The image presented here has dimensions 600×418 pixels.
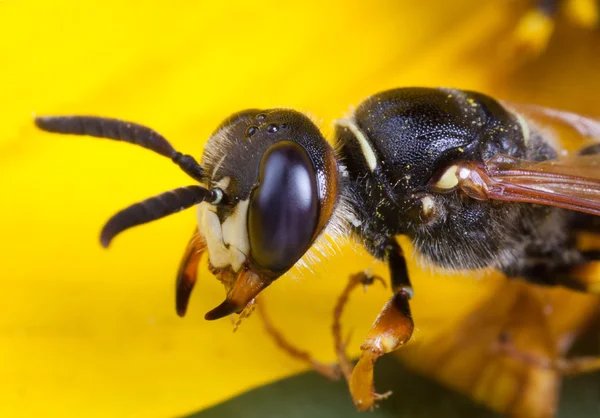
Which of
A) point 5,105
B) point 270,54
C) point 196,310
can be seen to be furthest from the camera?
point 270,54

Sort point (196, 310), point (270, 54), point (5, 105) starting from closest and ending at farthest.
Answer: point (196, 310) → point (5, 105) → point (270, 54)

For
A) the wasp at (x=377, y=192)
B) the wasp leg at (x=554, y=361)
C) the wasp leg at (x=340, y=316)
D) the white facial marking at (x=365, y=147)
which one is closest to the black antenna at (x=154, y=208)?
the wasp at (x=377, y=192)

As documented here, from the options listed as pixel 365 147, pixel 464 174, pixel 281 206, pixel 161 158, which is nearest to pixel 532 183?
pixel 464 174

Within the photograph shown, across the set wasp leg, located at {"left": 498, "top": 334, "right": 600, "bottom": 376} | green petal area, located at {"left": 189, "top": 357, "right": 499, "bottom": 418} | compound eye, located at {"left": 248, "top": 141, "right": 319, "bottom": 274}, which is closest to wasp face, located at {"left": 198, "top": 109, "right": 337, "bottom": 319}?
compound eye, located at {"left": 248, "top": 141, "right": 319, "bottom": 274}

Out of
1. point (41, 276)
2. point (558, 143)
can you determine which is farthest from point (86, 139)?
point (558, 143)

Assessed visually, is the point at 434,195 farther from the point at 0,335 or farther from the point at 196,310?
the point at 0,335

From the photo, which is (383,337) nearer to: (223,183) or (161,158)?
(223,183)
